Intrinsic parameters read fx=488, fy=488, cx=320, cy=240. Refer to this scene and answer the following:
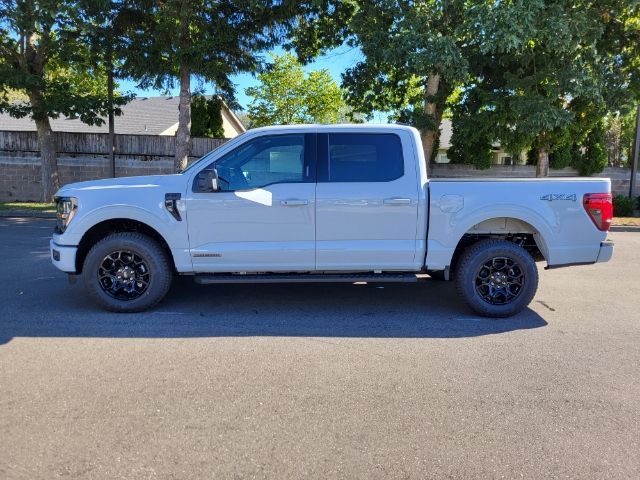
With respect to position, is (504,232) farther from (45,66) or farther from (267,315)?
(45,66)

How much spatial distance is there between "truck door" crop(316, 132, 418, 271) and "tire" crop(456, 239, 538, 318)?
0.63m

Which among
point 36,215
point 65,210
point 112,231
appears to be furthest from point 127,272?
point 36,215

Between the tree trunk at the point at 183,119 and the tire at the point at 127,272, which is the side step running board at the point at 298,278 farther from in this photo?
the tree trunk at the point at 183,119

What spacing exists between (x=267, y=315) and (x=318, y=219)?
1.19 m

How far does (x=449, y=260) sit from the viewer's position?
5281 mm

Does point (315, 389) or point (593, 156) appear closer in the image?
point (315, 389)

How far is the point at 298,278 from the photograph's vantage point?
523 centimetres

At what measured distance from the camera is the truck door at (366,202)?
5117 millimetres

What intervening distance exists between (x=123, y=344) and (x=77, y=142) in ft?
55.4

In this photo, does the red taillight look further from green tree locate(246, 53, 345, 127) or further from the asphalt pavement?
green tree locate(246, 53, 345, 127)

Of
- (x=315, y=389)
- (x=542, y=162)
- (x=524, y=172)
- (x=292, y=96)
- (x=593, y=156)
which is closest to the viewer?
(x=315, y=389)

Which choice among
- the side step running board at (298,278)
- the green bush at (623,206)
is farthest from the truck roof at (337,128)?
the green bush at (623,206)

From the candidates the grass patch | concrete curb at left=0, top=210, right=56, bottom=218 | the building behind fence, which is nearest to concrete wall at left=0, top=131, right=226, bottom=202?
the building behind fence

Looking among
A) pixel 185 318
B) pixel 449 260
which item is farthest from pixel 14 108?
pixel 449 260
